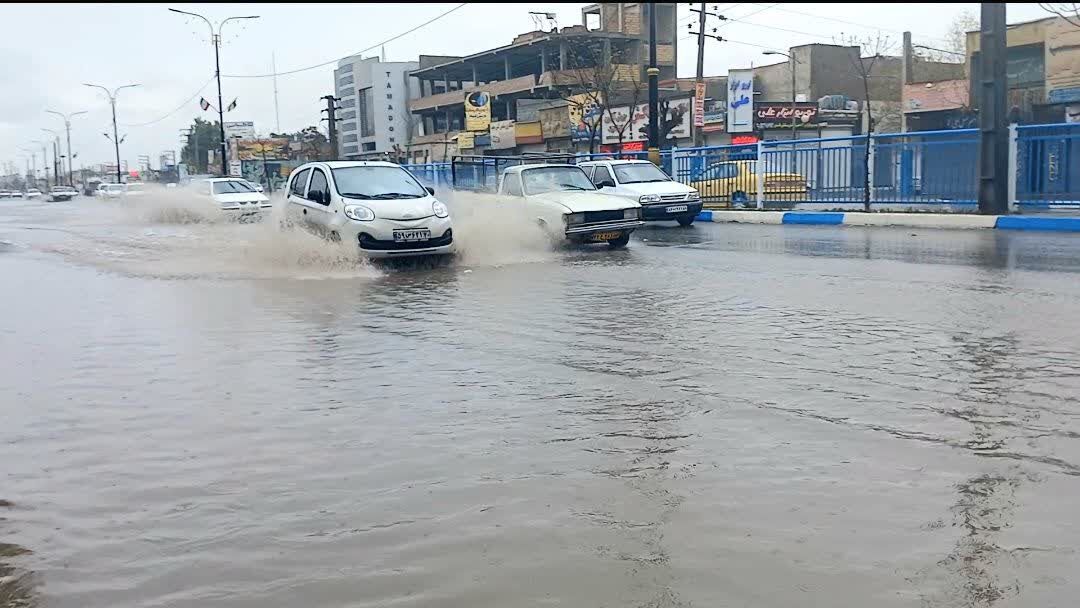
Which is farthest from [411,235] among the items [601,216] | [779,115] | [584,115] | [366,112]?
[366,112]

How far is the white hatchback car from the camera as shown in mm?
13039

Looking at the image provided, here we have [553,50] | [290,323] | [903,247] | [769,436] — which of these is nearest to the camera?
[769,436]

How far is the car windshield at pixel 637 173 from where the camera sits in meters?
20.7

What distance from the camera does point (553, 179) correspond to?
16.5m

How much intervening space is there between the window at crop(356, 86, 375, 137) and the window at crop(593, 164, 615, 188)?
280 feet

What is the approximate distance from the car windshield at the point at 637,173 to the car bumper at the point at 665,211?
79cm

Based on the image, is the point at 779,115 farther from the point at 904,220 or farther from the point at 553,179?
the point at 553,179

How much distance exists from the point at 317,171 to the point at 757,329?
8705 millimetres

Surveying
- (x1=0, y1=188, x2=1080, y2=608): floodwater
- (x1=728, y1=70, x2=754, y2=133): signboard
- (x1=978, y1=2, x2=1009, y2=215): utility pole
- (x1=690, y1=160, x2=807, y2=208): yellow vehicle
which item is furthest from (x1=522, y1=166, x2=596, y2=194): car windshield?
(x1=728, y1=70, x2=754, y2=133): signboard

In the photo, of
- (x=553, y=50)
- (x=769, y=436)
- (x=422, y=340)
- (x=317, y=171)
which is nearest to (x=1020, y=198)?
(x=317, y=171)

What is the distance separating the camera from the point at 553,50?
6369 cm

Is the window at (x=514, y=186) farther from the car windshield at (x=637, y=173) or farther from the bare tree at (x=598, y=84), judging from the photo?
the bare tree at (x=598, y=84)

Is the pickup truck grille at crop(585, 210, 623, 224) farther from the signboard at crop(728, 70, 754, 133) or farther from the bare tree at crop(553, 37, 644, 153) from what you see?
the signboard at crop(728, 70, 754, 133)

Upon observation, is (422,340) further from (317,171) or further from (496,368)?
(317,171)
